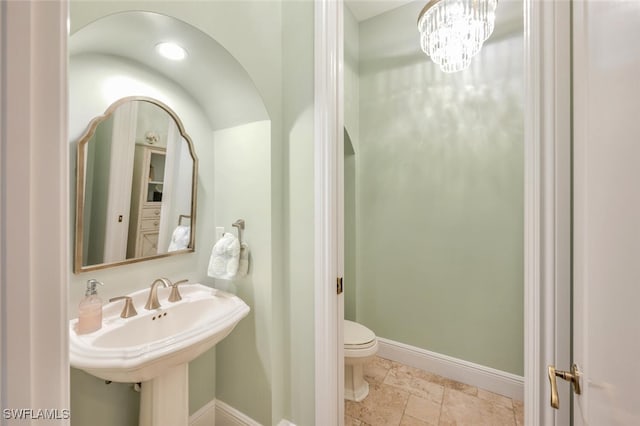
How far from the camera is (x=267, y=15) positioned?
1.25 metres

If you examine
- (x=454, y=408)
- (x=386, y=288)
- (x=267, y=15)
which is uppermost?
(x=267, y=15)

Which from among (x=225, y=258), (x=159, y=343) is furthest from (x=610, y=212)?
(x=225, y=258)

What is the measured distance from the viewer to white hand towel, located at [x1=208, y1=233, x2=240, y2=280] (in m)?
1.30

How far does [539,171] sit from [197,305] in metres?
1.50

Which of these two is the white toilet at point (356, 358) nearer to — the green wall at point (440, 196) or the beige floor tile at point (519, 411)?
the green wall at point (440, 196)

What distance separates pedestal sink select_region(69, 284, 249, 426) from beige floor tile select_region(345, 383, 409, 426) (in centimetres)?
103

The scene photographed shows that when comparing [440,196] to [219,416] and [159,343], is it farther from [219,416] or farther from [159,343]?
[219,416]

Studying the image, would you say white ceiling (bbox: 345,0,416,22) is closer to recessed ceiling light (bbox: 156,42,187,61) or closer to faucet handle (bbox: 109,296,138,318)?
recessed ceiling light (bbox: 156,42,187,61)

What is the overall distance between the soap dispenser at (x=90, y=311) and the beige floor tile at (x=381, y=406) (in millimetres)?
1481

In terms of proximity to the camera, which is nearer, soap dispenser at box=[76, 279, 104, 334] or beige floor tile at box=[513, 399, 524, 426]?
soap dispenser at box=[76, 279, 104, 334]

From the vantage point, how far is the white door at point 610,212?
1.02 feet

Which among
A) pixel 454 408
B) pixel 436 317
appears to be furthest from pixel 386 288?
pixel 454 408

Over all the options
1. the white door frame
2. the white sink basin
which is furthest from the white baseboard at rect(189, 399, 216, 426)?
the white door frame

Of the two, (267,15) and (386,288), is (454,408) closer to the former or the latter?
(386,288)
